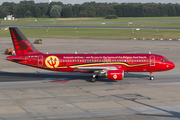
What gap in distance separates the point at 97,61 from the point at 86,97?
34.2ft

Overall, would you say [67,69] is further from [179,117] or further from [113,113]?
[179,117]

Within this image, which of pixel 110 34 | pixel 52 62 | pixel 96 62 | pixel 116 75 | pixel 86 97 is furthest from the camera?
pixel 110 34

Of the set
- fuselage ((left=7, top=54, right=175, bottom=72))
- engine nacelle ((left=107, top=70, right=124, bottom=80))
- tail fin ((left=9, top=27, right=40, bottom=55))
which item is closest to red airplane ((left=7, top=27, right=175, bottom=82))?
fuselage ((left=7, top=54, right=175, bottom=72))

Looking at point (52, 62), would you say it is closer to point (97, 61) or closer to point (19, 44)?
point (19, 44)

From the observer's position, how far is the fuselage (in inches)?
1708

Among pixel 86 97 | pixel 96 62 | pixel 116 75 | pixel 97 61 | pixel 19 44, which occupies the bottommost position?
pixel 86 97

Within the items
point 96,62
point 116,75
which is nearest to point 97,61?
point 96,62

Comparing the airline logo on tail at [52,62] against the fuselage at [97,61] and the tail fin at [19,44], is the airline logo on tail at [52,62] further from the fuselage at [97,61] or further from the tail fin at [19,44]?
the tail fin at [19,44]

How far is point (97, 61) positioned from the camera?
43.5 m

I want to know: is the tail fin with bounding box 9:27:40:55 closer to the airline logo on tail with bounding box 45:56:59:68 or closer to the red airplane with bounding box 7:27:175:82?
the red airplane with bounding box 7:27:175:82

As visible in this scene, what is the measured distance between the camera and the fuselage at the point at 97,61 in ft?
142

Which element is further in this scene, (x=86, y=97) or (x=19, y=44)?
(x=19, y=44)

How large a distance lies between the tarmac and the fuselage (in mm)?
2350

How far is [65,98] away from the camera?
1331 inches
